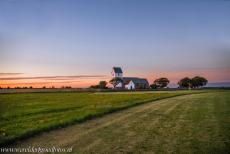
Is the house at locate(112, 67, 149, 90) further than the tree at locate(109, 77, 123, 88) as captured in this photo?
Yes

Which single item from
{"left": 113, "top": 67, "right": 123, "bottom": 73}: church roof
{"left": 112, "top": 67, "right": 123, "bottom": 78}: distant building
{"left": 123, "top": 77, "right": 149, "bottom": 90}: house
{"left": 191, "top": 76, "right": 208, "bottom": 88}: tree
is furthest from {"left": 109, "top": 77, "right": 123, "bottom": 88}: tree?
{"left": 191, "top": 76, "right": 208, "bottom": 88}: tree

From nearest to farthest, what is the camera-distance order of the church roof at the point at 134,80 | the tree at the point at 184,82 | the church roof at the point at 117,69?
the church roof at the point at 134,80, the church roof at the point at 117,69, the tree at the point at 184,82

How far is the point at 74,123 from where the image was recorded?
16.7 metres

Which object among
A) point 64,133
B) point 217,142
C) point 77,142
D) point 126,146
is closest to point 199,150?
point 217,142

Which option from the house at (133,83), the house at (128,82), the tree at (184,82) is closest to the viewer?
the house at (128,82)

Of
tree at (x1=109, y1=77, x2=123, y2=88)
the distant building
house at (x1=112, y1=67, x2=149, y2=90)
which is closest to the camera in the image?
tree at (x1=109, y1=77, x2=123, y2=88)

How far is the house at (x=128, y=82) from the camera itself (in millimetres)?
150812

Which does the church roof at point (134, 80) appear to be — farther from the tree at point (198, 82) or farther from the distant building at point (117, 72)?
the tree at point (198, 82)

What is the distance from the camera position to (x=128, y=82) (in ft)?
505

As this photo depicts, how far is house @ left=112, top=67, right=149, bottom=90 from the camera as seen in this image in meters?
151

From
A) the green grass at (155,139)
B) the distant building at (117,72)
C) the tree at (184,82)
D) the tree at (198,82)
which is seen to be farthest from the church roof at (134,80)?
the green grass at (155,139)

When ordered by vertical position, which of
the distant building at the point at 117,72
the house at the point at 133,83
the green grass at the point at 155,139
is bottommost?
the green grass at the point at 155,139

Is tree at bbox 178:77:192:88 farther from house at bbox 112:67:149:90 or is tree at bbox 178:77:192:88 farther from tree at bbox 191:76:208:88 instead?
house at bbox 112:67:149:90

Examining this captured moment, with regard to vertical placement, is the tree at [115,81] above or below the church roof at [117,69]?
below
